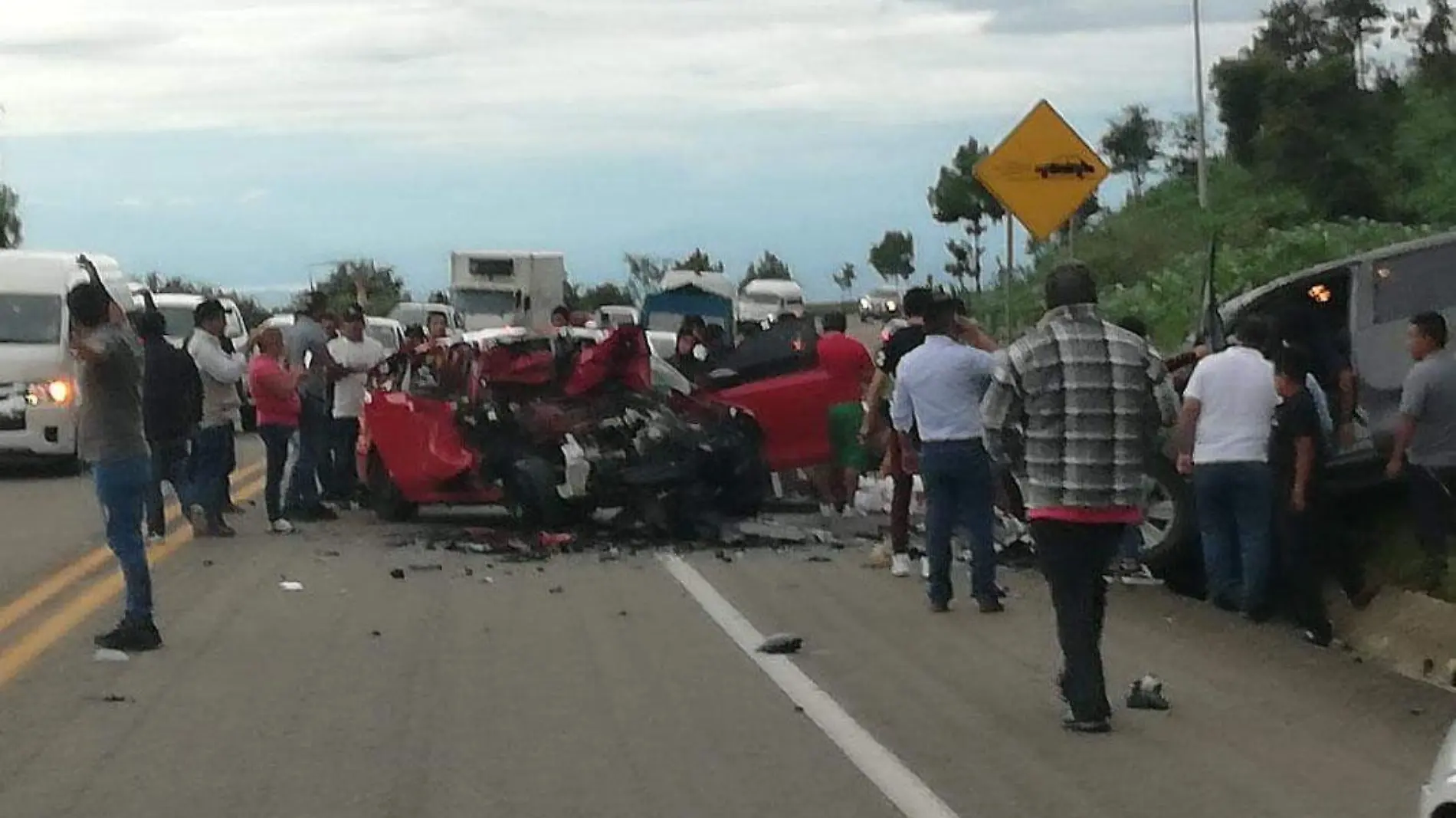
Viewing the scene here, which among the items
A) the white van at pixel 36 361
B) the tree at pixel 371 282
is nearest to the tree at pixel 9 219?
the tree at pixel 371 282

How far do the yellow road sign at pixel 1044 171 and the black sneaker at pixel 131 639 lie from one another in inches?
387

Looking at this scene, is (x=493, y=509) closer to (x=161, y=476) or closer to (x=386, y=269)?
(x=161, y=476)

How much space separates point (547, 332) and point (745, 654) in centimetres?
824

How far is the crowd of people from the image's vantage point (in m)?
9.84

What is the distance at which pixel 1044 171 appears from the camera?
2012 centimetres

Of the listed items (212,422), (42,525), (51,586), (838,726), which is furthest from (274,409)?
(838,726)

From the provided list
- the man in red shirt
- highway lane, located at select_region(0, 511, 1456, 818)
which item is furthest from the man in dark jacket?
the man in red shirt

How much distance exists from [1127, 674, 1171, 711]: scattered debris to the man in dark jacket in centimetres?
935

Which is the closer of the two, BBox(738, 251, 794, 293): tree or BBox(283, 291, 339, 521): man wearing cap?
BBox(283, 291, 339, 521): man wearing cap

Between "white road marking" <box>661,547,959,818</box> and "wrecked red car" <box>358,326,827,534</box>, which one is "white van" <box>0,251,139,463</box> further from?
"white road marking" <box>661,547,959,818</box>

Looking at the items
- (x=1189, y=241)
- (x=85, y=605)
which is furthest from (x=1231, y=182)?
(x=85, y=605)

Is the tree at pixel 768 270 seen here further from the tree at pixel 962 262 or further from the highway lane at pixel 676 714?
the highway lane at pixel 676 714

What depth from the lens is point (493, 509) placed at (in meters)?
20.9

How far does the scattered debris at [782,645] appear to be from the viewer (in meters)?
12.1
